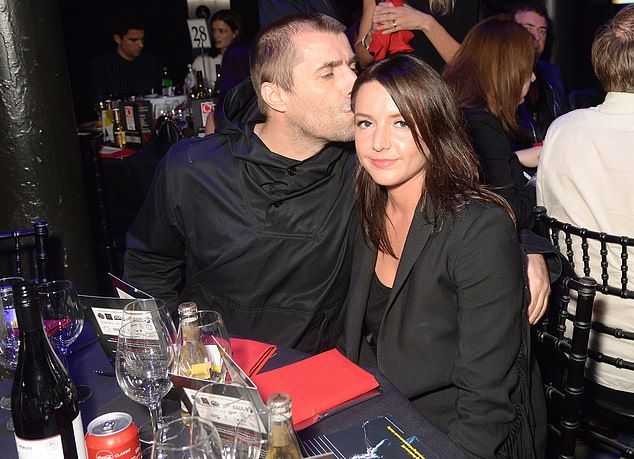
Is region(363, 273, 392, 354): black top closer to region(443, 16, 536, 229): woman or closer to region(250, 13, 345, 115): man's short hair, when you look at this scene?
region(250, 13, 345, 115): man's short hair

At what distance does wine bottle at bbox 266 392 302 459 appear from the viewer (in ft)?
2.91

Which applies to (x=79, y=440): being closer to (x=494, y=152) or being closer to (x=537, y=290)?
(x=537, y=290)

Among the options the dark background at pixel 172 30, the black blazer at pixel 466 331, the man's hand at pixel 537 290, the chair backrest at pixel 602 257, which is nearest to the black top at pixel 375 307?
the black blazer at pixel 466 331

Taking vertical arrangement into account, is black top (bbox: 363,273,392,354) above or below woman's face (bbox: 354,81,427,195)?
below

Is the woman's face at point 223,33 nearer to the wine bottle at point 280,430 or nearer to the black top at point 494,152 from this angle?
the black top at point 494,152

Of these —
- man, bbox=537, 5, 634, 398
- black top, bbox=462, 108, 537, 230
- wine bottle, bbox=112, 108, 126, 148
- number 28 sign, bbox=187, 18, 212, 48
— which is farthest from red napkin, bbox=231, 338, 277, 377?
number 28 sign, bbox=187, 18, 212, 48

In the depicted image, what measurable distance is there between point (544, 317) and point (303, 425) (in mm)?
852

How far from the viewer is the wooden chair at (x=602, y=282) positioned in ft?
5.94

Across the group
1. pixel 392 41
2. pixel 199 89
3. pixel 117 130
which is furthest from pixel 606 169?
pixel 199 89

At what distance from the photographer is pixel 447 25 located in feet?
10.7

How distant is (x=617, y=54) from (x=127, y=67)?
5.52 metres

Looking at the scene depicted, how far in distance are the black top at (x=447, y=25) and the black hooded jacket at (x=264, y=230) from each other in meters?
1.31

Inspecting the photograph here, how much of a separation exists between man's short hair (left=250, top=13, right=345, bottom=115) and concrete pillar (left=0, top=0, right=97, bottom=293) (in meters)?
1.31

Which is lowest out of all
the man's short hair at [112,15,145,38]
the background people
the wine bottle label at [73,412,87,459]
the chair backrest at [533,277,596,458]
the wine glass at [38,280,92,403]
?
the chair backrest at [533,277,596,458]
